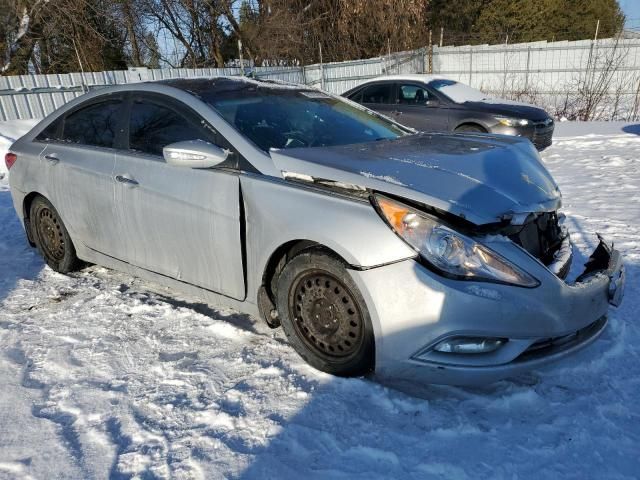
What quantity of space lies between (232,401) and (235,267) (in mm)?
744

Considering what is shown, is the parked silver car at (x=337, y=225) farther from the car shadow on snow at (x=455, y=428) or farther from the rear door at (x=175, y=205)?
the car shadow on snow at (x=455, y=428)

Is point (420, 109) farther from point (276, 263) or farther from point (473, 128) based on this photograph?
point (276, 263)

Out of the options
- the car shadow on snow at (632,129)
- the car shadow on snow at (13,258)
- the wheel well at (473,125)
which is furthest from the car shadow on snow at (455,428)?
the car shadow on snow at (632,129)

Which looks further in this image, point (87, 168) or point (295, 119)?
point (87, 168)

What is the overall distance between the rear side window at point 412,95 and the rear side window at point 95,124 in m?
6.47

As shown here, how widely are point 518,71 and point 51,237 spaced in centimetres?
2023

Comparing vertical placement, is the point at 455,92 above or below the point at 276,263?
above

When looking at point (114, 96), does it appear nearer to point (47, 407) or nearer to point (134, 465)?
point (47, 407)

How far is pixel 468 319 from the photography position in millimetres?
2154

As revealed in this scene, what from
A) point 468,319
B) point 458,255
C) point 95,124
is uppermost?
point 95,124

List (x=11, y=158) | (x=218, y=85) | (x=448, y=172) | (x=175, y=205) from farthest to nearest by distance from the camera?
(x=11, y=158) → (x=218, y=85) → (x=175, y=205) → (x=448, y=172)

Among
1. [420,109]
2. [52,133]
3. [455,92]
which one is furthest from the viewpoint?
[455,92]

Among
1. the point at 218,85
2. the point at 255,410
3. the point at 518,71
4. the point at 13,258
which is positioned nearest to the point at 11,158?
the point at 13,258

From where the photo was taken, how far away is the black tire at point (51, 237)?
403 centimetres
